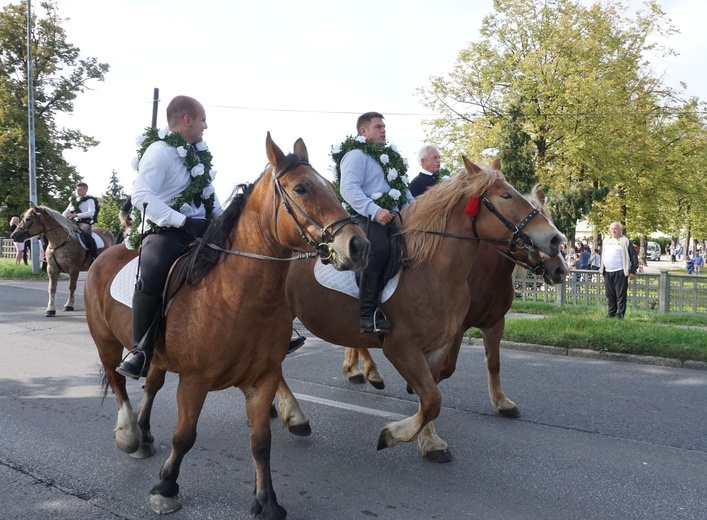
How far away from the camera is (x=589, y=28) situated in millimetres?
25266

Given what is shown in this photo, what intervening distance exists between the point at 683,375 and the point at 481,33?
79.9ft

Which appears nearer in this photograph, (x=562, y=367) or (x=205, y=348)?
(x=205, y=348)

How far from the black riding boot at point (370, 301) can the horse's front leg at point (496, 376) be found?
1693 mm

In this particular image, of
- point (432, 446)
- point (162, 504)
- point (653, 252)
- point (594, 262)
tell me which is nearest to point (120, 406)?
point (162, 504)

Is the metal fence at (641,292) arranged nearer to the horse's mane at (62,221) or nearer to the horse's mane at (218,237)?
the horse's mane at (218,237)

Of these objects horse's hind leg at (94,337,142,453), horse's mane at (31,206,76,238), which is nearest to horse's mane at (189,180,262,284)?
horse's hind leg at (94,337,142,453)

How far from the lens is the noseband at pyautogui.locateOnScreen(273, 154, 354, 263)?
2.89 metres

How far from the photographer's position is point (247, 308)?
330 centimetres

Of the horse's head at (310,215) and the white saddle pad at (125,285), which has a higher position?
the horse's head at (310,215)

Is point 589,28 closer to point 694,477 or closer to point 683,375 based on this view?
point 683,375

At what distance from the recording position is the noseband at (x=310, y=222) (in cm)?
289

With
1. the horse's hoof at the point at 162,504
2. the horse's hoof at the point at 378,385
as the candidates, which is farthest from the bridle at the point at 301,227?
the horse's hoof at the point at 378,385

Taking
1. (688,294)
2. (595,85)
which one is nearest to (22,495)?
(688,294)

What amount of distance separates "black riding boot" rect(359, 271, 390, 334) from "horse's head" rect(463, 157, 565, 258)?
0.94m
